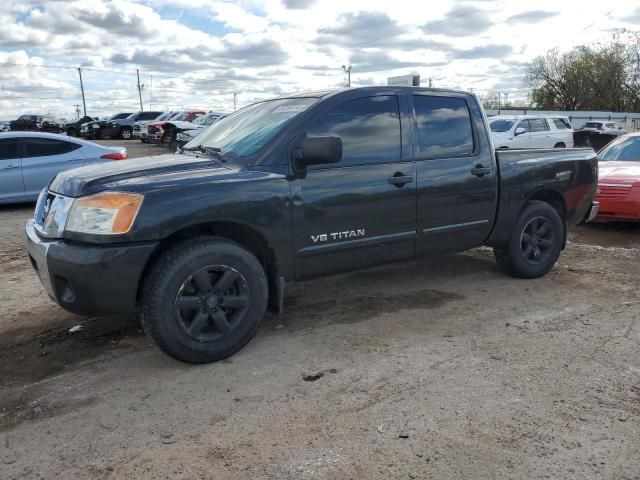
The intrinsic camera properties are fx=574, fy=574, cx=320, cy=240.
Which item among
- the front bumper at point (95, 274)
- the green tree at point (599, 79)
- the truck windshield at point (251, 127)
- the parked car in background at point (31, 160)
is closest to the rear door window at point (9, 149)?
the parked car in background at point (31, 160)

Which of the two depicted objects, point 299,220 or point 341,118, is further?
point 341,118

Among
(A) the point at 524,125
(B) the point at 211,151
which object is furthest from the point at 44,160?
(A) the point at 524,125

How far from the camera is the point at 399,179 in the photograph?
450cm

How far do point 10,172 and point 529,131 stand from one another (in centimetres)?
1517

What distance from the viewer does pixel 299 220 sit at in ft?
13.2

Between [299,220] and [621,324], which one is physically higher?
[299,220]

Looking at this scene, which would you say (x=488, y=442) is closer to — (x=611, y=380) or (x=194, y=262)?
(x=611, y=380)

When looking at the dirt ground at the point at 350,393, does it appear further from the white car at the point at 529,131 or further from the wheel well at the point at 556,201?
the white car at the point at 529,131

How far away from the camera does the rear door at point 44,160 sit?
10.1 meters

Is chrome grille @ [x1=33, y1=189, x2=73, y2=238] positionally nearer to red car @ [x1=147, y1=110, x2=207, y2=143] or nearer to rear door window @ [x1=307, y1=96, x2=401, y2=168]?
rear door window @ [x1=307, y1=96, x2=401, y2=168]

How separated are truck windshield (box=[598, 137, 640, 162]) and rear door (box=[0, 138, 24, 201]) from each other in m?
9.95

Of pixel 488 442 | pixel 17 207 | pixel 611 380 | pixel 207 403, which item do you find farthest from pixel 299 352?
pixel 17 207

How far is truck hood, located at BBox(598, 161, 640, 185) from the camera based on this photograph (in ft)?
26.4

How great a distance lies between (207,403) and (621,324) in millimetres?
3255
